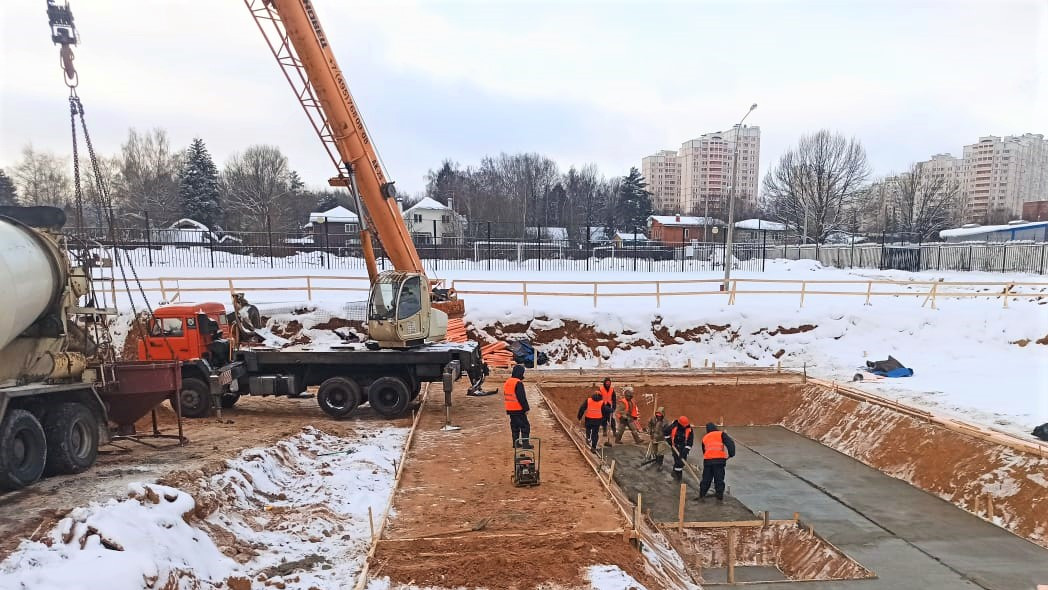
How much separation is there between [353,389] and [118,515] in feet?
23.3

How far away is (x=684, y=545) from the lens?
9.81m

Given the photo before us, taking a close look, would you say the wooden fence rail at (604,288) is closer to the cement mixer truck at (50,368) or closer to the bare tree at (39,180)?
the cement mixer truck at (50,368)

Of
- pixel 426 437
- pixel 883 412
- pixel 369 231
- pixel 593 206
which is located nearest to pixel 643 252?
pixel 883 412

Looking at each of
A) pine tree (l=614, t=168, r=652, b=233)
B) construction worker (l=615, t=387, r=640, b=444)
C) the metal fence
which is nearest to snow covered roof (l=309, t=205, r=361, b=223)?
the metal fence

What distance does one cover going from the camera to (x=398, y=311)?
1263 cm

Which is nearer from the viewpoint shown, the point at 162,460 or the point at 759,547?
the point at 162,460

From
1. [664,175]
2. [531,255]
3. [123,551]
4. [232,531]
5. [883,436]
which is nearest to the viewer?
[123,551]

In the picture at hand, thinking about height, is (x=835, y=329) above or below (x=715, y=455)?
above

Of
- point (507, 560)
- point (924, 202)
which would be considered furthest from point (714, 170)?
point (507, 560)

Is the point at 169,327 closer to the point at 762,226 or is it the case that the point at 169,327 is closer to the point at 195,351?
the point at 195,351

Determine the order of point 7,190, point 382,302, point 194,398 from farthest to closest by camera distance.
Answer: point 7,190, point 382,302, point 194,398

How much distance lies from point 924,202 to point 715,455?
52.7 m

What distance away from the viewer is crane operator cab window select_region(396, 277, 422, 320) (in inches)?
501

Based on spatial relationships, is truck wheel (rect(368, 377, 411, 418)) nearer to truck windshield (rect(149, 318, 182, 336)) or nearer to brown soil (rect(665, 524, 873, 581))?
truck windshield (rect(149, 318, 182, 336))
